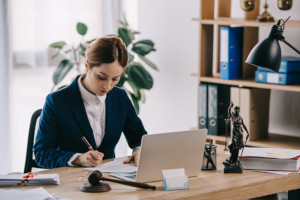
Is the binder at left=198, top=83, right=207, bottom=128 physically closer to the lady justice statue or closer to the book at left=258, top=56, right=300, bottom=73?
the book at left=258, top=56, right=300, bottom=73

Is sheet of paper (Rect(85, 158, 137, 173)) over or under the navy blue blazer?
under

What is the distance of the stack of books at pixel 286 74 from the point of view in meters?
3.47

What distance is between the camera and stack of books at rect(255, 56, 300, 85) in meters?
3.47

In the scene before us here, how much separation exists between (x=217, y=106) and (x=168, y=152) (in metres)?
1.69

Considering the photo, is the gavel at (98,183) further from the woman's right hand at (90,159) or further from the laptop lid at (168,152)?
the woman's right hand at (90,159)

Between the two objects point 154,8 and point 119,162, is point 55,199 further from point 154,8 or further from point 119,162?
point 154,8

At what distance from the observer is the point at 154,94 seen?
4.77 meters

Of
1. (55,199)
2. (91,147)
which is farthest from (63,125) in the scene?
(55,199)

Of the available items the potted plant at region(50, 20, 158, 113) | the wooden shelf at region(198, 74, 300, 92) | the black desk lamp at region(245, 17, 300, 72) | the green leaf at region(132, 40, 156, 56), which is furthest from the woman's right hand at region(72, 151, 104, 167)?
the green leaf at region(132, 40, 156, 56)

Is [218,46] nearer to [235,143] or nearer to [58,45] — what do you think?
[58,45]

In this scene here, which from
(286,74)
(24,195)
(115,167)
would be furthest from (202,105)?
(24,195)

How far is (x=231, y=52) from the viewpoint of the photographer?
3.70 metres

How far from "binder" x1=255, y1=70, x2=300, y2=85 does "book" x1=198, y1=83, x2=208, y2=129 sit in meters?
0.41

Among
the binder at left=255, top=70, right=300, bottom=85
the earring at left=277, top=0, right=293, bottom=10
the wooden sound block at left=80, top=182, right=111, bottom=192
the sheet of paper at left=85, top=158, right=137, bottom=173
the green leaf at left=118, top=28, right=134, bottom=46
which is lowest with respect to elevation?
the sheet of paper at left=85, top=158, right=137, bottom=173
